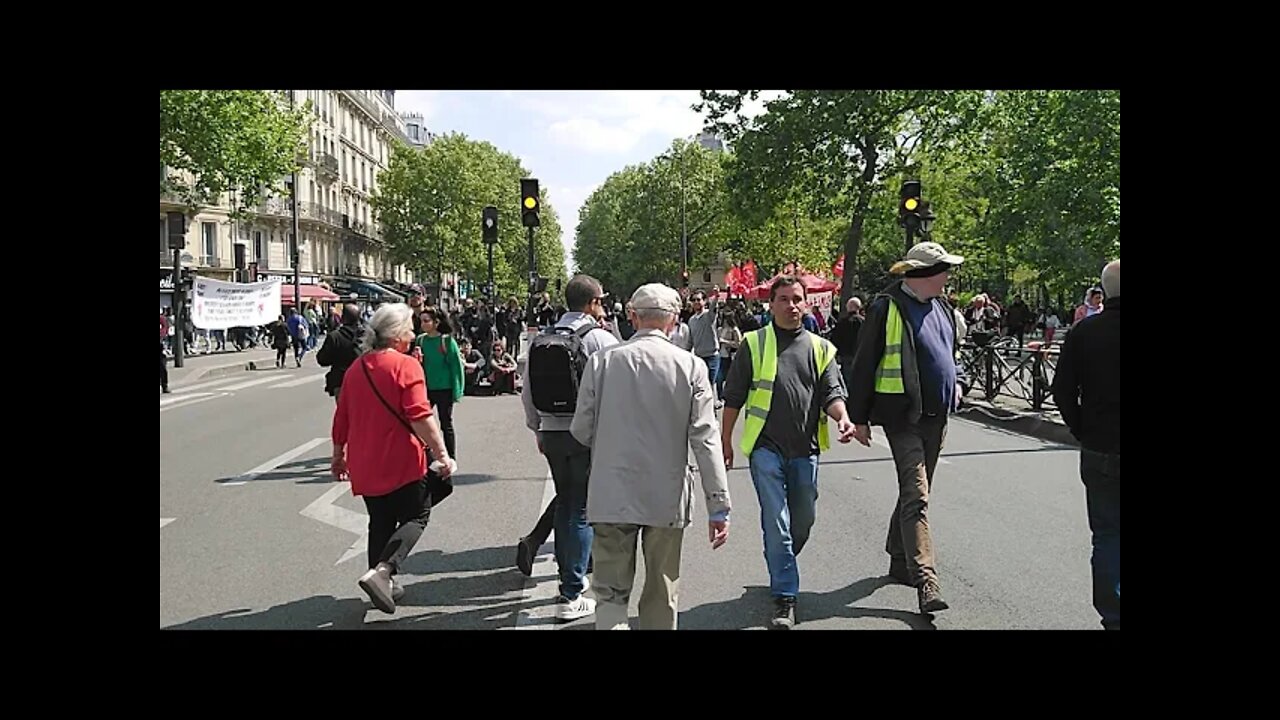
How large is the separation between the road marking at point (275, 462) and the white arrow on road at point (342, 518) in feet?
4.40

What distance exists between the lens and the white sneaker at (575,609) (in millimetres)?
5453

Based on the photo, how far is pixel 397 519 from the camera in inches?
219

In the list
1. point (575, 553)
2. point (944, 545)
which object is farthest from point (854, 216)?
point (575, 553)

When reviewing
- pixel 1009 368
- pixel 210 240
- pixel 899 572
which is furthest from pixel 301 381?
pixel 210 240

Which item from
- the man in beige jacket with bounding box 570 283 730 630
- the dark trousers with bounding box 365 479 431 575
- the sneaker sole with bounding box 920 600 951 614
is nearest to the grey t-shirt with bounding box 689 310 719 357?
the dark trousers with bounding box 365 479 431 575

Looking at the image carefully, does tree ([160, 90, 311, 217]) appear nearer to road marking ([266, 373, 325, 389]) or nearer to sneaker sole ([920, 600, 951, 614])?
road marking ([266, 373, 325, 389])

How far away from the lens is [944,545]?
705 centimetres

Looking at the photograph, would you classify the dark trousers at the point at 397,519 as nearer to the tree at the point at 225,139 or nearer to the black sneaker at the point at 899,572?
the black sneaker at the point at 899,572

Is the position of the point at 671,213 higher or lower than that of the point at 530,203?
higher

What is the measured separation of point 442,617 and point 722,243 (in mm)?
69140

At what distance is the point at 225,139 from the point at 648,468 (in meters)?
30.4

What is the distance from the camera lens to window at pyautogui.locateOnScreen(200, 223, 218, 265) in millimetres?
54562

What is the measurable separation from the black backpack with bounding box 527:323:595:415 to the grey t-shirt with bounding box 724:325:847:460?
0.79 meters

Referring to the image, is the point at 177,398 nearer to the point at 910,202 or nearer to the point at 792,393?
the point at 910,202
